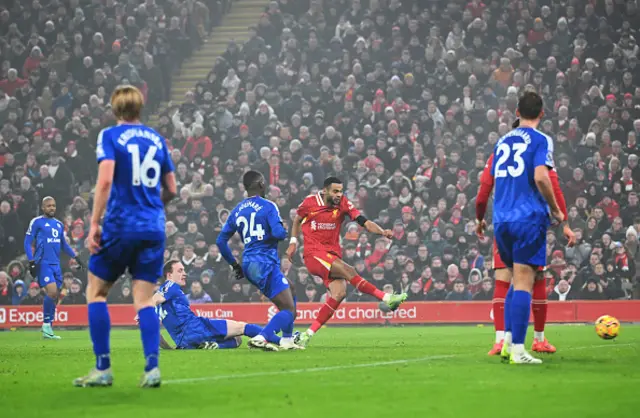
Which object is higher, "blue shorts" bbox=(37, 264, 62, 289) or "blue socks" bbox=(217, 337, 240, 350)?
"blue shorts" bbox=(37, 264, 62, 289)

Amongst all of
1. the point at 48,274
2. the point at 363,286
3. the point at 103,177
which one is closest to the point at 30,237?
the point at 48,274

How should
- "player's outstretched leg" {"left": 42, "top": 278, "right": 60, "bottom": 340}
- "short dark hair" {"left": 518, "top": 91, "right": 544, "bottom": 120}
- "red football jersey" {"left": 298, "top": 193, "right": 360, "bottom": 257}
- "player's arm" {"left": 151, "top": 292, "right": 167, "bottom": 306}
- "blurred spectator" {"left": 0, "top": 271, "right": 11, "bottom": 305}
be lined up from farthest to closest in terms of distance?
"blurred spectator" {"left": 0, "top": 271, "right": 11, "bottom": 305}, "player's outstretched leg" {"left": 42, "top": 278, "right": 60, "bottom": 340}, "red football jersey" {"left": 298, "top": 193, "right": 360, "bottom": 257}, "player's arm" {"left": 151, "top": 292, "right": 167, "bottom": 306}, "short dark hair" {"left": 518, "top": 91, "right": 544, "bottom": 120}

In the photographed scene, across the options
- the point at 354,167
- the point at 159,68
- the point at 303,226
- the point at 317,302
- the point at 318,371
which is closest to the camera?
the point at 318,371

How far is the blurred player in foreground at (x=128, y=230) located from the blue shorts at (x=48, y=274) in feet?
41.7

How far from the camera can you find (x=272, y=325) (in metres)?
13.9

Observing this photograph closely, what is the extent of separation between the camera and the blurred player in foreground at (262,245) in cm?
1420

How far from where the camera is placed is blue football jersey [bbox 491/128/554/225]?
1032 cm

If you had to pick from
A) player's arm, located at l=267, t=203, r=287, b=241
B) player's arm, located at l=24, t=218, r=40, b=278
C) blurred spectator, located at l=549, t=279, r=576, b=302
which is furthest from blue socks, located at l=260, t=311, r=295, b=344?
blurred spectator, located at l=549, t=279, r=576, b=302

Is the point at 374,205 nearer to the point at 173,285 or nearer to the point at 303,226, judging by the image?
the point at 303,226

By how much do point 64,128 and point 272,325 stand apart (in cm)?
1754

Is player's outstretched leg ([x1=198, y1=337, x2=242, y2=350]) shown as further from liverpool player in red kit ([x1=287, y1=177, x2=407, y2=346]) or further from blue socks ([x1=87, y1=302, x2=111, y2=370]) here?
blue socks ([x1=87, y1=302, x2=111, y2=370])

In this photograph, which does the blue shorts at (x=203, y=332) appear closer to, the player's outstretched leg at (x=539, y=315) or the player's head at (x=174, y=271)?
the player's head at (x=174, y=271)

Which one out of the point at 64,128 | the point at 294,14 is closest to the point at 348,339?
the point at 64,128

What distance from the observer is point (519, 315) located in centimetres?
1016
